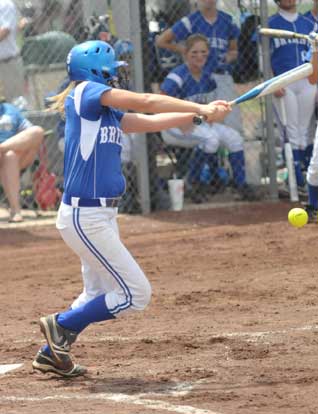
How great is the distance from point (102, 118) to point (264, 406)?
1.73 m

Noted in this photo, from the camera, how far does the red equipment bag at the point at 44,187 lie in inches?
450

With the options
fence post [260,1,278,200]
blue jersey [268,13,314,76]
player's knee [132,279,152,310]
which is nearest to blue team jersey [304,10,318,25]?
blue jersey [268,13,314,76]

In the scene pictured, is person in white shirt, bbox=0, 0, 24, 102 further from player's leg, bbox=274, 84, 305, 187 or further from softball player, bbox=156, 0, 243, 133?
player's leg, bbox=274, 84, 305, 187

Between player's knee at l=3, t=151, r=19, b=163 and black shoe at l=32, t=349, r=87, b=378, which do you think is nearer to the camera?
black shoe at l=32, t=349, r=87, b=378

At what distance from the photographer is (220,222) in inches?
425

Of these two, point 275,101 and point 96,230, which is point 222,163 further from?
point 96,230

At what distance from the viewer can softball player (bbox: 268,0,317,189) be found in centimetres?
1179

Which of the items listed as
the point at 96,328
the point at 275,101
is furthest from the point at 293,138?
the point at 96,328

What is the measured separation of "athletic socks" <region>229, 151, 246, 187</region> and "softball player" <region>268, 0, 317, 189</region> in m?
0.61

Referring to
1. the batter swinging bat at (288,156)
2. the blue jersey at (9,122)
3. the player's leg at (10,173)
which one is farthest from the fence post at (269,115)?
the player's leg at (10,173)

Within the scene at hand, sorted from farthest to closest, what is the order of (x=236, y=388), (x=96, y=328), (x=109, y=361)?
(x=96, y=328), (x=109, y=361), (x=236, y=388)

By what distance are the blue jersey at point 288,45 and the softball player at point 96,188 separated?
636 cm

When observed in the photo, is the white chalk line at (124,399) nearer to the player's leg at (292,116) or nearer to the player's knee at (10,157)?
the player's knee at (10,157)

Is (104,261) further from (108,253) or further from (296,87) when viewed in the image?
(296,87)
